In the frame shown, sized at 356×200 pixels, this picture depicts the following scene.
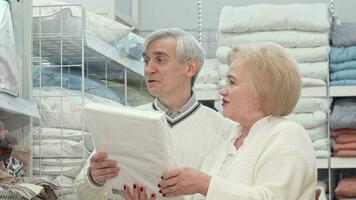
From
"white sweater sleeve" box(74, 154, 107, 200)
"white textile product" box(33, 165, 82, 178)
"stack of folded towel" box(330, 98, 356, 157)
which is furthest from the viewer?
"stack of folded towel" box(330, 98, 356, 157)

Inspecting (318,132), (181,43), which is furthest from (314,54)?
(181,43)

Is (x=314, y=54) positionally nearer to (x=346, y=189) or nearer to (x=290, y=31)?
(x=290, y=31)

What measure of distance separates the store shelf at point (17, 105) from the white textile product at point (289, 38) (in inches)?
50.8

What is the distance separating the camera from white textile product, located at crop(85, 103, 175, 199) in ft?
5.72

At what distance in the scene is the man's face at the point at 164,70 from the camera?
87.9 inches

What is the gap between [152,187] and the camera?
1905mm

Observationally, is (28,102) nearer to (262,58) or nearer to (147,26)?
(262,58)

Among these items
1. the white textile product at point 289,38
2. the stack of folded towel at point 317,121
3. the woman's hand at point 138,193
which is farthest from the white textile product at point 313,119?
the woman's hand at point 138,193

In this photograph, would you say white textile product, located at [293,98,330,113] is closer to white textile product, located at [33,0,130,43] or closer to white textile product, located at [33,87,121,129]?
white textile product, located at [33,0,130,43]

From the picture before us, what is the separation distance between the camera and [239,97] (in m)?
1.91

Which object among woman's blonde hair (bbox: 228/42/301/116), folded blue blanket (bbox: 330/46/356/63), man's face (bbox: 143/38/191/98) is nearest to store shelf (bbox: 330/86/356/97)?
folded blue blanket (bbox: 330/46/356/63)

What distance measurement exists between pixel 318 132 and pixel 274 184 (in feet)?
5.81

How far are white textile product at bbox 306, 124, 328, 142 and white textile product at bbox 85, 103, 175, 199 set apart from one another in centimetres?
168

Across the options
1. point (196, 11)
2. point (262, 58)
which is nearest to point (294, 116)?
point (196, 11)
